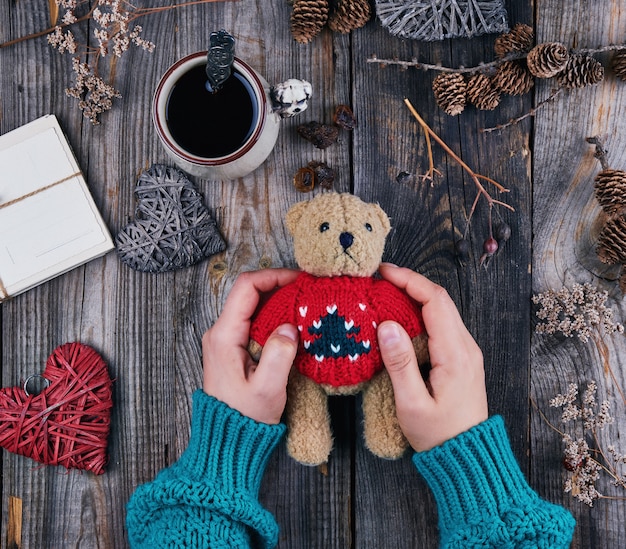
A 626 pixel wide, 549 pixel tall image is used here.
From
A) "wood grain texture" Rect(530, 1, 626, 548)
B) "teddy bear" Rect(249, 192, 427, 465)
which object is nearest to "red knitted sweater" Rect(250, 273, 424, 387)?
"teddy bear" Rect(249, 192, 427, 465)

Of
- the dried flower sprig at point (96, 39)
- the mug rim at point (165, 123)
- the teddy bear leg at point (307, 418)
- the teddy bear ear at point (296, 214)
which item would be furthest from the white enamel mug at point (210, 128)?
the teddy bear leg at point (307, 418)

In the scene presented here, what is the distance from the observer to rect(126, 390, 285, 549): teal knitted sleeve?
832 millimetres

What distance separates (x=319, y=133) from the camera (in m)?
0.97

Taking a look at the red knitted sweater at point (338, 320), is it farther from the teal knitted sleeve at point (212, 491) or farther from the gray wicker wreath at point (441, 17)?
the gray wicker wreath at point (441, 17)

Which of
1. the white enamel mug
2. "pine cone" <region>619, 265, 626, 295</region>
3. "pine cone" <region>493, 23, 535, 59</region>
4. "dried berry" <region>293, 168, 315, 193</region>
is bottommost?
"pine cone" <region>619, 265, 626, 295</region>

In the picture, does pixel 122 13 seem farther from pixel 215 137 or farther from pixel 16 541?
pixel 16 541

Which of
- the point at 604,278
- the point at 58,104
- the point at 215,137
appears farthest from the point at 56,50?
the point at 604,278

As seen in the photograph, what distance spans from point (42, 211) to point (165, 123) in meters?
0.31

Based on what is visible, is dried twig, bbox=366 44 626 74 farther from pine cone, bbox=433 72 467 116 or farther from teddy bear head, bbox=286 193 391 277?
teddy bear head, bbox=286 193 391 277

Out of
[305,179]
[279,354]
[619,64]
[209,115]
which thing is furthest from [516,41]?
[279,354]

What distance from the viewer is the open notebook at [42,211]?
0.99 m

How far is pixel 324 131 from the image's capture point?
3.17ft

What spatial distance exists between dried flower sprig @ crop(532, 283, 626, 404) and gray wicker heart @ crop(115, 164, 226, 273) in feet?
1.77

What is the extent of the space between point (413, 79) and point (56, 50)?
60cm
